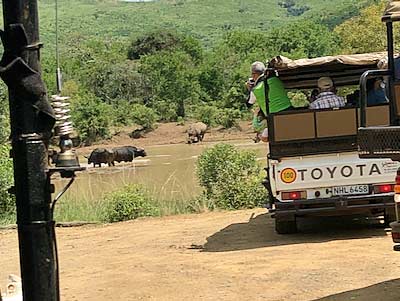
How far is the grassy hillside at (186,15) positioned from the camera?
469 feet

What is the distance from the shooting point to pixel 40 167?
130 inches

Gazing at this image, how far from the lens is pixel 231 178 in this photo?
15.5 metres

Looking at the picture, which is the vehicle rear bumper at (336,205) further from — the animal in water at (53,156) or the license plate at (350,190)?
the animal in water at (53,156)

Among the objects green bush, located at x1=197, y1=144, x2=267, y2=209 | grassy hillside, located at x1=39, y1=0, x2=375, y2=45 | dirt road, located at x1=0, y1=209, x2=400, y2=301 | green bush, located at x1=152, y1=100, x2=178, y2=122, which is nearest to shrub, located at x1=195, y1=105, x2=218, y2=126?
green bush, located at x1=152, y1=100, x2=178, y2=122

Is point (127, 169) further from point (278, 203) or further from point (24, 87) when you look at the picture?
point (24, 87)

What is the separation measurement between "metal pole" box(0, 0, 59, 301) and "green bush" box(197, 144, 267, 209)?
11784 millimetres

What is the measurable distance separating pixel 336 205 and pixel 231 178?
582 cm

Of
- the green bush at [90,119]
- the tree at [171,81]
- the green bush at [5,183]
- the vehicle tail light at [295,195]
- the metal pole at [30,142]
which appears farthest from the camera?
the tree at [171,81]

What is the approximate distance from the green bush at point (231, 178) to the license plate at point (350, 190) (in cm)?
518

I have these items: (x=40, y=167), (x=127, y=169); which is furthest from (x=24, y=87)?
(x=127, y=169)

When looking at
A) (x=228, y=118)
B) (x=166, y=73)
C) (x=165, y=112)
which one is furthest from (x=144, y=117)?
→ (x=166, y=73)

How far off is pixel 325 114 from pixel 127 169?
2443cm

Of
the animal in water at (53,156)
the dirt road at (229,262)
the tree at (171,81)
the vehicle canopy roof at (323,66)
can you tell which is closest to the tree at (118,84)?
the tree at (171,81)

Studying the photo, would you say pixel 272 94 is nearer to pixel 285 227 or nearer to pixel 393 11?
pixel 285 227
